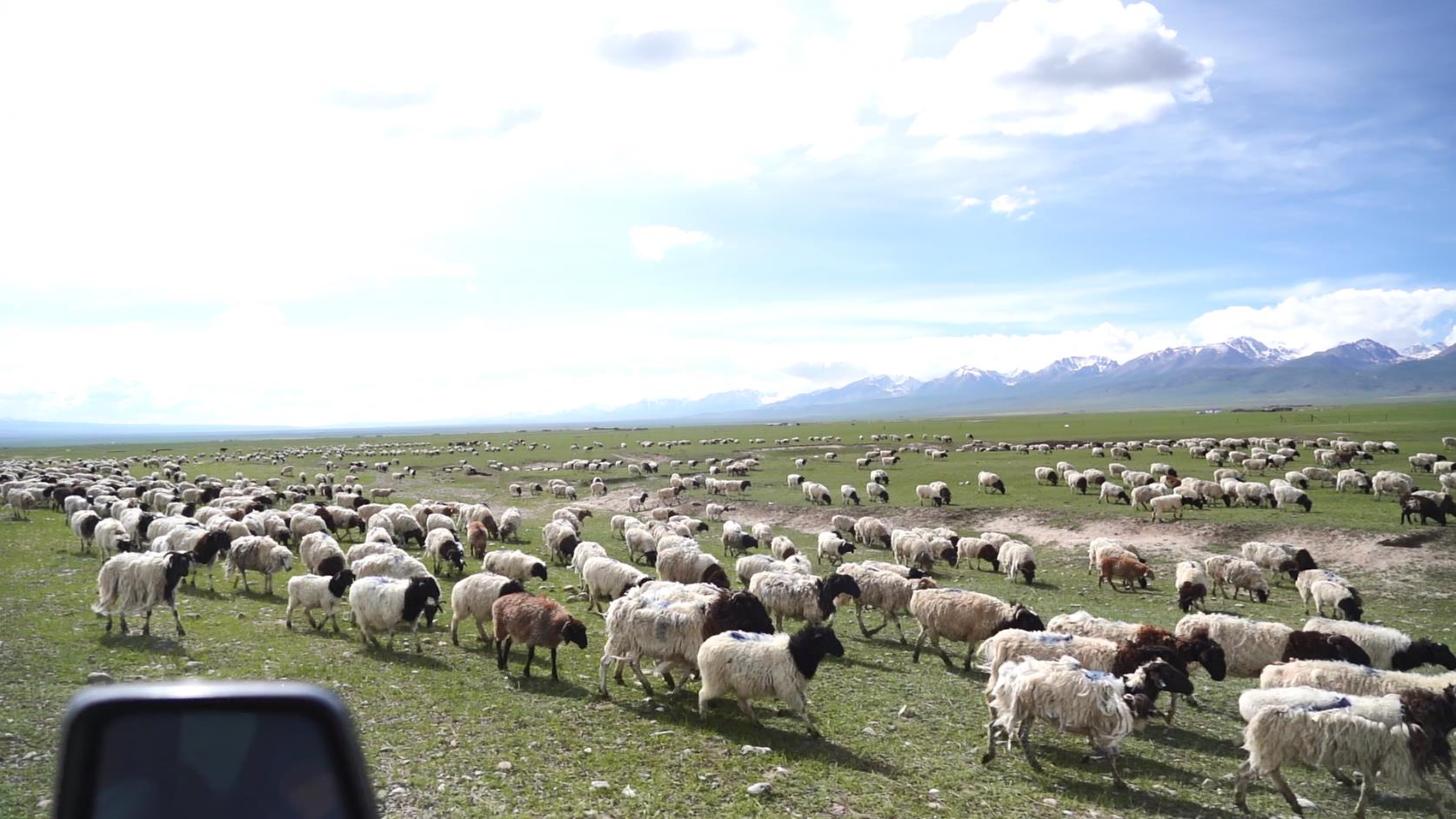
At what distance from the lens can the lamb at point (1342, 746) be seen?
8461 millimetres

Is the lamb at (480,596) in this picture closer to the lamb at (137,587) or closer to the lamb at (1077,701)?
the lamb at (137,587)

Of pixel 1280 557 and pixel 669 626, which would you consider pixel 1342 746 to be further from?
pixel 1280 557

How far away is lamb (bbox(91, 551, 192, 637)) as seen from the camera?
1388cm

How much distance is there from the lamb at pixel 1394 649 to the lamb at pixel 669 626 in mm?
10672

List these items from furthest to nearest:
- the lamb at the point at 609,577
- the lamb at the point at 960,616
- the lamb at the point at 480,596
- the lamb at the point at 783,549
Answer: the lamb at the point at 783,549 → the lamb at the point at 609,577 → the lamb at the point at 480,596 → the lamb at the point at 960,616

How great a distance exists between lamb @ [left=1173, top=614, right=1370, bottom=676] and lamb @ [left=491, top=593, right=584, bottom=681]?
35.7 feet

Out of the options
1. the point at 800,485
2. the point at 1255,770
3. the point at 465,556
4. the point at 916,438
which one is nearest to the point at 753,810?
the point at 1255,770

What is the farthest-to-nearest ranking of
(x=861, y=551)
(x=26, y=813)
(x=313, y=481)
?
(x=313, y=481), (x=861, y=551), (x=26, y=813)

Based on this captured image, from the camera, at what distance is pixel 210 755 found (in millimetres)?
1914

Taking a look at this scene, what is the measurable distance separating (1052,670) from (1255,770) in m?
2.41

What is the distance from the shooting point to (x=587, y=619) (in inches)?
672

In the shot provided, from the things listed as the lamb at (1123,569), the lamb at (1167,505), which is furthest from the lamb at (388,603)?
the lamb at (1167,505)

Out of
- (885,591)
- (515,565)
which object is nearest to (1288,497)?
(885,591)

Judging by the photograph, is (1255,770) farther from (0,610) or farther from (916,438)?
(916,438)
